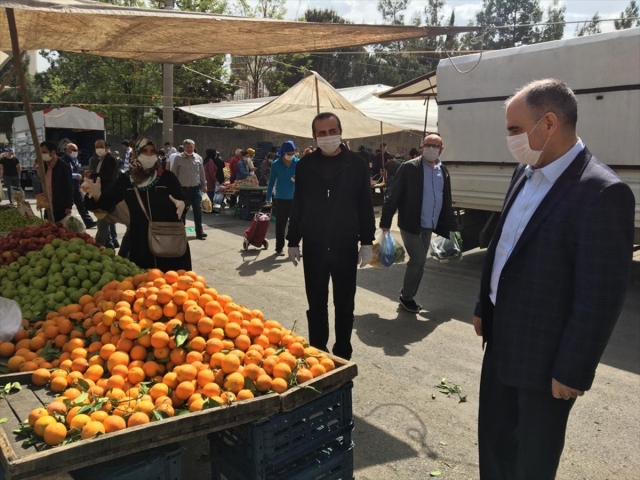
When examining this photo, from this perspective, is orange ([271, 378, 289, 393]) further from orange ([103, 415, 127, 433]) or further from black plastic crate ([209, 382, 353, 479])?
orange ([103, 415, 127, 433])

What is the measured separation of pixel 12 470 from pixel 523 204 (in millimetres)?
2340

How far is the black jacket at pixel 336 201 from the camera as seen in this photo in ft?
13.9

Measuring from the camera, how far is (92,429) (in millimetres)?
2252

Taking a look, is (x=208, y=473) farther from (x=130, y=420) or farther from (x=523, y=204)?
(x=523, y=204)

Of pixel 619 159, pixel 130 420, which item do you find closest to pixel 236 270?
pixel 619 159

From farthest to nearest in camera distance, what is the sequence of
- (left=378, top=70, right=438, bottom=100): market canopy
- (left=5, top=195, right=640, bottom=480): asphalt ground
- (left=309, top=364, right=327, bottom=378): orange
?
(left=378, top=70, right=438, bottom=100): market canopy < (left=5, top=195, right=640, bottom=480): asphalt ground < (left=309, top=364, right=327, bottom=378): orange

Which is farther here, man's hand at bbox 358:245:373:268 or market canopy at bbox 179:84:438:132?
market canopy at bbox 179:84:438:132

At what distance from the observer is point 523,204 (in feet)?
7.77

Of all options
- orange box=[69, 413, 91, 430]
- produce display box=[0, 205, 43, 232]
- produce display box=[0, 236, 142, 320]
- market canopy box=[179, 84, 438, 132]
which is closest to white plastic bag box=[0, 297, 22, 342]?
produce display box=[0, 236, 142, 320]

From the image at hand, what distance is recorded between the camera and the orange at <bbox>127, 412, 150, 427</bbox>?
2336mm

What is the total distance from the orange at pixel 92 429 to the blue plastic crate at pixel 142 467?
7.6 inches

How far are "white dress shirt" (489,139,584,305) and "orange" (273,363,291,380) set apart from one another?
3.56ft

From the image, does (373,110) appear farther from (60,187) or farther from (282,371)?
(282,371)

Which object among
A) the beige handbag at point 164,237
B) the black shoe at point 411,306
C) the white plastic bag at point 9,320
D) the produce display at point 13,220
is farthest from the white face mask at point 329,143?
the produce display at point 13,220
